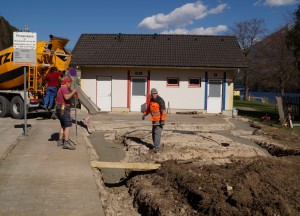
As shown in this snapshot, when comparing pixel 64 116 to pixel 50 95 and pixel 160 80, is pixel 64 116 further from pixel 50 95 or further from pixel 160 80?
pixel 160 80

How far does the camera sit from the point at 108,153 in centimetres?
1134

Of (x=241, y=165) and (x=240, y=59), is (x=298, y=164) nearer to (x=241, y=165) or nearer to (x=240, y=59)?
(x=241, y=165)

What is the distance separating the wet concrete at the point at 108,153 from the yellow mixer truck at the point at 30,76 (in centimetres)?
408

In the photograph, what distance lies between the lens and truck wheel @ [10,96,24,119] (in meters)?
17.6

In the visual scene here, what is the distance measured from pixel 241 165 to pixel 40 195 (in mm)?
4339

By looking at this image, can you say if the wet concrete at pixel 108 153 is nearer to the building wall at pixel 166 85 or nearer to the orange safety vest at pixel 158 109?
the orange safety vest at pixel 158 109

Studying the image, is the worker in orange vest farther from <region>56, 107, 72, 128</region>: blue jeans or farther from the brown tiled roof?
the brown tiled roof

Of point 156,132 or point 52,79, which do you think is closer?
point 156,132

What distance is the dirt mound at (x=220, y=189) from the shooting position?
576 cm

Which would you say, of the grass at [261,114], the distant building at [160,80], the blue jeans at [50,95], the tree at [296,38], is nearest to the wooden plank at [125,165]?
the blue jeans at [50,95]

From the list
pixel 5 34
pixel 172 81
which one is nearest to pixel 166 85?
pixel 172 81

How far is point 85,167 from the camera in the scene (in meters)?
8.18

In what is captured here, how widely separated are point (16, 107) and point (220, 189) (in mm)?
13672

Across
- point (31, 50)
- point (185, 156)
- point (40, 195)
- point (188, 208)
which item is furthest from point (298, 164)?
point (31, 50)
